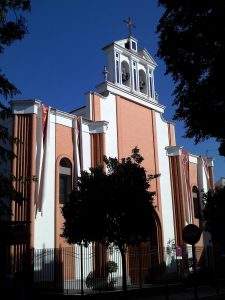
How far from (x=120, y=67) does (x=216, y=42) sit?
25521 millimetres

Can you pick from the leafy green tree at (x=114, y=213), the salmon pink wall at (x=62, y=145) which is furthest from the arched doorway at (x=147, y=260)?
the leafy green tree at (x=114, y=213)

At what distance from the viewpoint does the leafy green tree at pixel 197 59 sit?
11.6 meters

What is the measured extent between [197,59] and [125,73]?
85.9 ft

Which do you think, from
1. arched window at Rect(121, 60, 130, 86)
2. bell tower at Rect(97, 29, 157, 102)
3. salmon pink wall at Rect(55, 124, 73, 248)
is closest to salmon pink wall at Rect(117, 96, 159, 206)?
bell tower at Rect(97, 29, 157, 102)

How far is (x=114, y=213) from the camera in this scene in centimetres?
2070

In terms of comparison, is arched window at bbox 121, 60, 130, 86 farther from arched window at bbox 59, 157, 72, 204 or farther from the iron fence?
the iron fence

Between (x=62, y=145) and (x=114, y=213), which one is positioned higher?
(x=62, y=145)

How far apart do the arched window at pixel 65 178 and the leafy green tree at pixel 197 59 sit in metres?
17.9

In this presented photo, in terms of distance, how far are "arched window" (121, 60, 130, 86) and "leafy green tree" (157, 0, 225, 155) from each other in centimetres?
2491

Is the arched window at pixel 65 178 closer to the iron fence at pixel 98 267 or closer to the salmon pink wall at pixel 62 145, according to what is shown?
the salmon pink wall at pixel 62 145

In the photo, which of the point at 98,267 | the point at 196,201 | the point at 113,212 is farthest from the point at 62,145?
the point at 196,201

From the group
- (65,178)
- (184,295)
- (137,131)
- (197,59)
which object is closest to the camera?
(197,59)

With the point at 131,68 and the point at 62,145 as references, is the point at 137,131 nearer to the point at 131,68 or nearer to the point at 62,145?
the point at 131,68

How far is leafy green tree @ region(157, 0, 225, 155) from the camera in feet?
38.2
